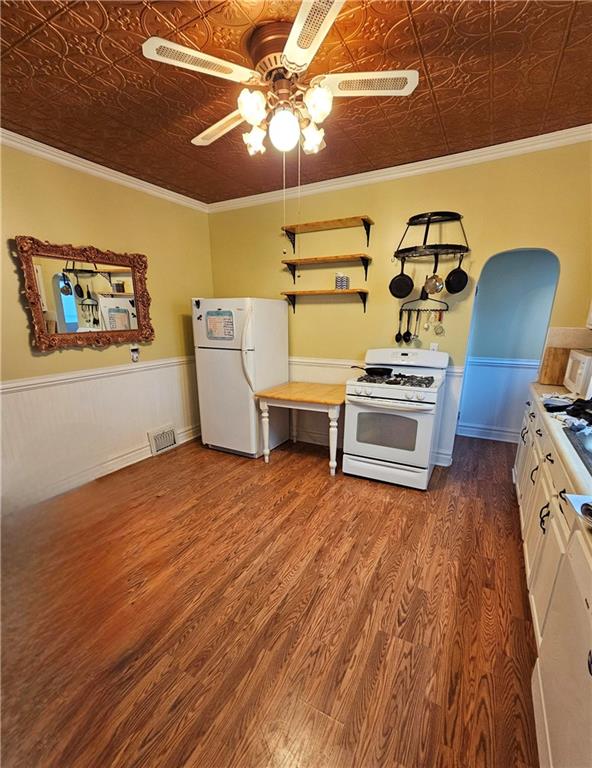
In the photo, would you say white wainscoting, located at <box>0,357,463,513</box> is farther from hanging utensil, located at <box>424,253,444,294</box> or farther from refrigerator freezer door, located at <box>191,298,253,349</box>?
hanging utensil, located at <box>424,253,444,294</box>

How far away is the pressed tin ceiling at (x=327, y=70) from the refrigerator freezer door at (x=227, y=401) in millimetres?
1592

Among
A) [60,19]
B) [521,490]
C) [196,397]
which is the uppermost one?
[60,19]

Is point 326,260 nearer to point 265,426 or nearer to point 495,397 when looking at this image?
point 265,426

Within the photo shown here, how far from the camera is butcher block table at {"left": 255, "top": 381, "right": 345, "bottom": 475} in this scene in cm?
264

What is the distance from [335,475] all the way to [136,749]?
6.49 feet

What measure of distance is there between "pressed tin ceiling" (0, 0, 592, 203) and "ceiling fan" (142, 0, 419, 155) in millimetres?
A: 91

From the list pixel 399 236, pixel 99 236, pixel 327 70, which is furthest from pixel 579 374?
pixel 99 236

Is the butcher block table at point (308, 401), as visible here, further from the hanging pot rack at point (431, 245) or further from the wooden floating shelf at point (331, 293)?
the hanging pot rack at point (431, 245)

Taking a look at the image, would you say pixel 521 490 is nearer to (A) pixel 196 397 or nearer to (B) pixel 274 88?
(B) pixel 274 88

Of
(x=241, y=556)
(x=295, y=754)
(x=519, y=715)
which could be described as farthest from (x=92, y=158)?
(x=519, y=715)

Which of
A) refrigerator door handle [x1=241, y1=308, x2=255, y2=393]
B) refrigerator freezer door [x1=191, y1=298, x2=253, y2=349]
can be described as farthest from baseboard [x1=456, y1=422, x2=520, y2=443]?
refrigerator freezer door [x1=191, y1=298, x2=253, y2=349]

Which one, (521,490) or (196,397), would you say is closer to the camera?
(521,490)

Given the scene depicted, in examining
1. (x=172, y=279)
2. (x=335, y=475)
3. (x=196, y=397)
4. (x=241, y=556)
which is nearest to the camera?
(x=241, y=556)

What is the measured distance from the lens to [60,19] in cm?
125
